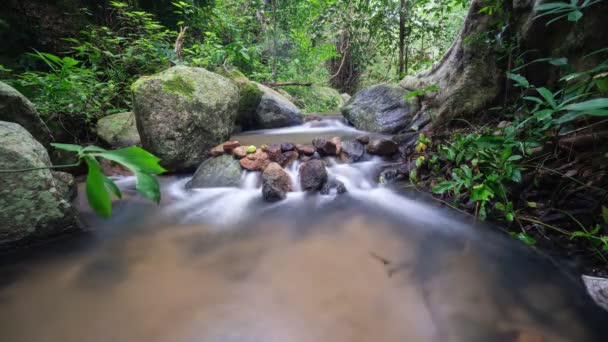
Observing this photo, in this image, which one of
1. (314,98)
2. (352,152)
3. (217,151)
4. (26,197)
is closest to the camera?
(26,197)

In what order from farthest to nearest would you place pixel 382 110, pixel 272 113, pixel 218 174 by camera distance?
pixel 272 113 < pixel 382 110 < pixel 218 174

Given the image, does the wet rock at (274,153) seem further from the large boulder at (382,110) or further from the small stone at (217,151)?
the large boulder at (382,110)

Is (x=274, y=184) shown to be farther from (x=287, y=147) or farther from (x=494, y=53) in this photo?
(x=494, y=53)

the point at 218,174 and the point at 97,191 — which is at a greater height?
the point at 97,191

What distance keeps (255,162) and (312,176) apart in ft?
2.44

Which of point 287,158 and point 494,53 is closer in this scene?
point 494,53

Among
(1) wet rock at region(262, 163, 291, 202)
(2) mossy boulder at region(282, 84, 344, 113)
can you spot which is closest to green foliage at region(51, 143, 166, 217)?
(1) wet rock at region(262, 163, 291, 202)

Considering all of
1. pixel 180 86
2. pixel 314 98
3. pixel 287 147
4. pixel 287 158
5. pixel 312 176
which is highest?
pixel 180 86

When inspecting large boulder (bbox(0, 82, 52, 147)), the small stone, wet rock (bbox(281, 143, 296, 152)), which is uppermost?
large boulder (bbox(0, 82, 52, 147))

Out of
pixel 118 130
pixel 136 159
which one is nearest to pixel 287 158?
pixel 118 130

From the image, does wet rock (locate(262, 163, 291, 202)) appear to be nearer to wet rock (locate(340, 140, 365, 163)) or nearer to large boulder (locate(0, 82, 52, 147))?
wet rock (locate(340, 140, 365, 163))

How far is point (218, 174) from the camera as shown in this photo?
295cm

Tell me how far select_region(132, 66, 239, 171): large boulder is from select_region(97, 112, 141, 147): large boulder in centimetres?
78

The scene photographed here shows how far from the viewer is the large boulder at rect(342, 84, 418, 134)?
13.9ft
